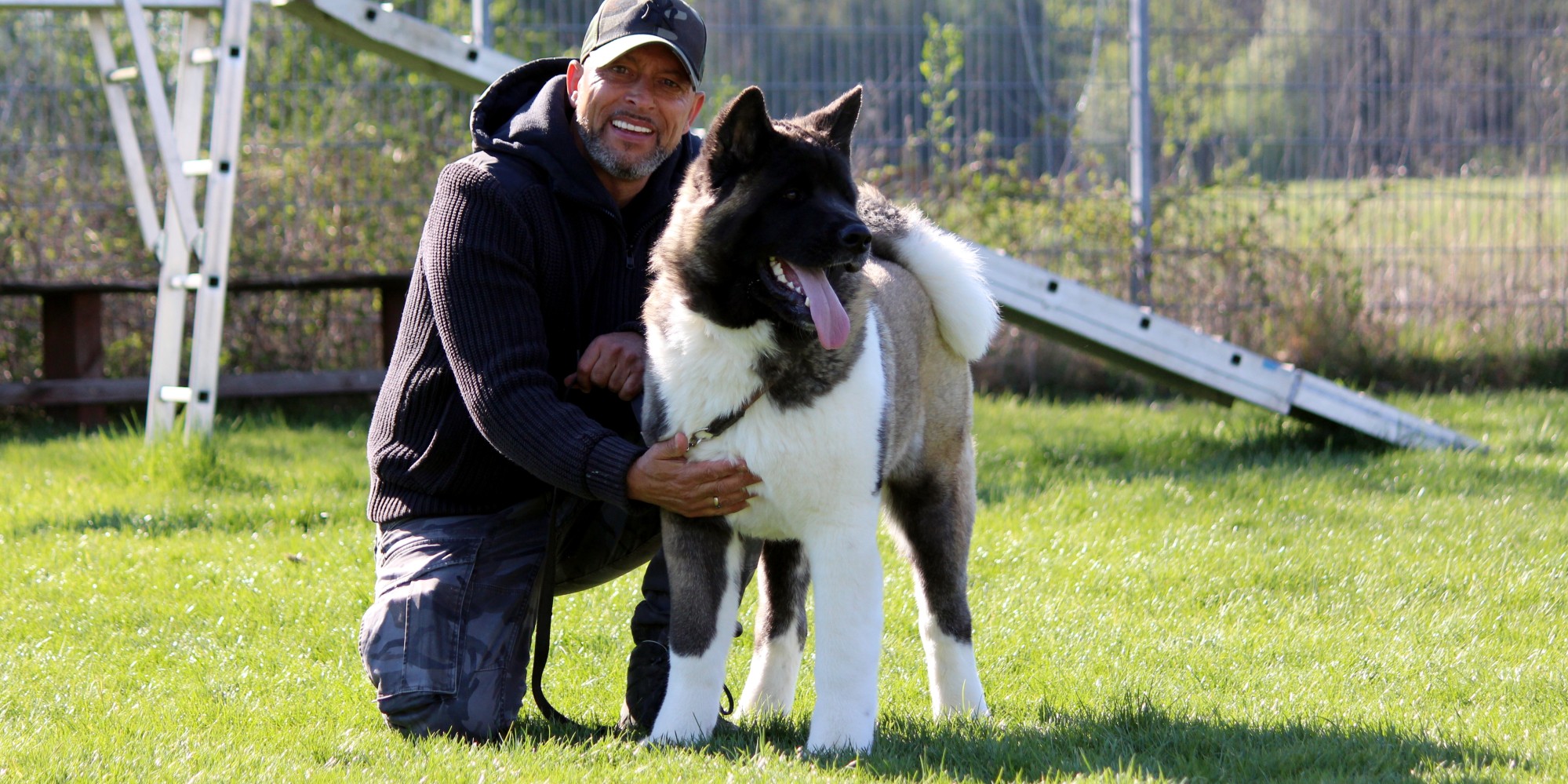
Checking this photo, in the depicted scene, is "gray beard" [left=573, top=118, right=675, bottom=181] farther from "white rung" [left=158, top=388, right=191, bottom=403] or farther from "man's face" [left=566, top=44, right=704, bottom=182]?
"white rung" [left=158, top=388, right=191, bottom=403]

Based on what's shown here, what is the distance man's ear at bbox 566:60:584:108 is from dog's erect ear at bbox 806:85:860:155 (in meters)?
0.85

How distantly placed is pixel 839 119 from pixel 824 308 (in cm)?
47

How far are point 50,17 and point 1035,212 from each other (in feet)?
19.0

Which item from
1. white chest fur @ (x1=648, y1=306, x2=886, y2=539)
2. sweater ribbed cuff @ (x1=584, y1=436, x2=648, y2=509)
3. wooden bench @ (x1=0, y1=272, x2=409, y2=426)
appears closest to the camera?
white chest fur @ (x1=648, y1=306, x2=886, y2=539)

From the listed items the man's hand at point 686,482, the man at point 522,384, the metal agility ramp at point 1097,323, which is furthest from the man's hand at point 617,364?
the metal agility ramp at point 1097,323

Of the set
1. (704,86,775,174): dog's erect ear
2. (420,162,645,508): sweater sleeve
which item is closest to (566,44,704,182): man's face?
(420,162,645,508): sweater sleeve

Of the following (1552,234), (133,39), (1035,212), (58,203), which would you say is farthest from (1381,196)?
(58,203)

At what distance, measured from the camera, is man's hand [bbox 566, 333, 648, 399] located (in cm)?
336

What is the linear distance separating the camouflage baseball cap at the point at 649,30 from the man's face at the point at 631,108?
36mm

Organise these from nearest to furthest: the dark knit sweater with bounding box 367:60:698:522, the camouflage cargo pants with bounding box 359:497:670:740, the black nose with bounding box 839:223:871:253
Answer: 1. the black nose with bounding box 839:223:871:253
2. the dark knit sweater with bounding box 367:60:698:522
3. the camouflage cargo pants with bounding box 359:497:670:740

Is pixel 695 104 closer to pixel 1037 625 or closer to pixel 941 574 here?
pixel 941 574

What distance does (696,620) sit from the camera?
311 centimetres

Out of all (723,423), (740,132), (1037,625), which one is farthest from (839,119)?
(1037,625)

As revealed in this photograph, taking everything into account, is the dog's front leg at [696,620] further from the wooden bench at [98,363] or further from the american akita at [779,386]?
the wooden bench at [98,363]
